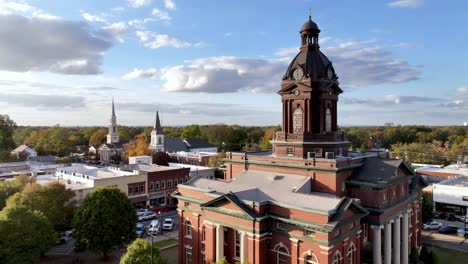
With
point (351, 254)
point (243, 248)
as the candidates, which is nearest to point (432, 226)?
point (351, 254)

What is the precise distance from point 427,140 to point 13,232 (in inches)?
5155

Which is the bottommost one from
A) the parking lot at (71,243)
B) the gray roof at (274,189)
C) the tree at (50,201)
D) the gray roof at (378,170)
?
the parking lot at (71,243)

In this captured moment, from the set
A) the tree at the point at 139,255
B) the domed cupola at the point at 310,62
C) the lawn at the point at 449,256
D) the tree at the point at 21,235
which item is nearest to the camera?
the tree at the point at 139,255

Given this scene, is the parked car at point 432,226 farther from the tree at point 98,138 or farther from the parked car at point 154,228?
the tree at point 98,138

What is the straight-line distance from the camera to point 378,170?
31.2 meters

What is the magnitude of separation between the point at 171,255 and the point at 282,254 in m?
14.8

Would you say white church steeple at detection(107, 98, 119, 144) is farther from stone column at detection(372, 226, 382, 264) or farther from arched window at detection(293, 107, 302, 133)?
stone column at detection(372, 226, 382, 264)

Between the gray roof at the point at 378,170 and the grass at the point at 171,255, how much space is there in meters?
19.3

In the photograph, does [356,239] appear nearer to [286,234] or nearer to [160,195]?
[286,234]

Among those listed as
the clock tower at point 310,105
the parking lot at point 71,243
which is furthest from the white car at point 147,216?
the clock tower at point 310,105

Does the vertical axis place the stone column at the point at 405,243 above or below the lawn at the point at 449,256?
above

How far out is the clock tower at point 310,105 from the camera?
32.9 m

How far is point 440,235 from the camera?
45.2 meters

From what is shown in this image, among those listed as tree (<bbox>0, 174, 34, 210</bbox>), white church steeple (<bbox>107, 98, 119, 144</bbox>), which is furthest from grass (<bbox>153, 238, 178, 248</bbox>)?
white church steeple (<bbox>107, 98, 119, 144</bbox>)
